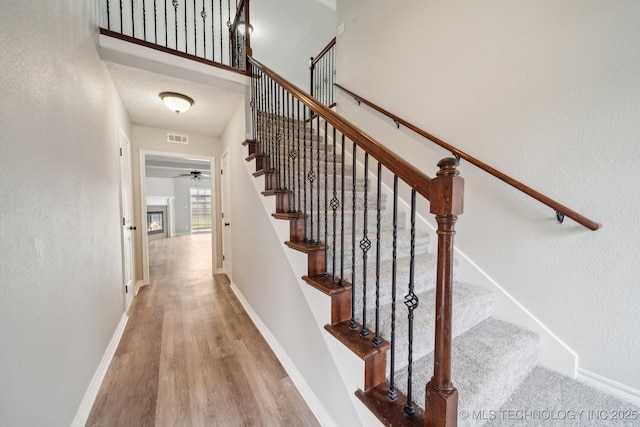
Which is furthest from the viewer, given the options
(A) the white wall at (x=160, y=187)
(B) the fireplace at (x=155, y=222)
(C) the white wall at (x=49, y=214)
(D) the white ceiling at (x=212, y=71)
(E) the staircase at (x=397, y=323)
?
(B) the fireplace at (x=155, y=222)

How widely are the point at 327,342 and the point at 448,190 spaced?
39.0 inches

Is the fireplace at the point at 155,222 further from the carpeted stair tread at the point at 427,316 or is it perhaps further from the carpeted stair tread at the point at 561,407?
the carpeted stair tread at the point at 561,407

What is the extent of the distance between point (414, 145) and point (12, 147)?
239 cm

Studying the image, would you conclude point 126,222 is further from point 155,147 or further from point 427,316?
point 427,316

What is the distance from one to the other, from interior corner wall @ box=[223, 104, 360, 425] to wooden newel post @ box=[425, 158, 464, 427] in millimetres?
506

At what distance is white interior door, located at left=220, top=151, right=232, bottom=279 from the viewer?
3.47 metres

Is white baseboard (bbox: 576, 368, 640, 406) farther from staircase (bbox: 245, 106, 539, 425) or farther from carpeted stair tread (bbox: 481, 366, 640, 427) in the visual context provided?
staircase (bbox: 245, 106, 539, 425)

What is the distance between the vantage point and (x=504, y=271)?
5.29 feet

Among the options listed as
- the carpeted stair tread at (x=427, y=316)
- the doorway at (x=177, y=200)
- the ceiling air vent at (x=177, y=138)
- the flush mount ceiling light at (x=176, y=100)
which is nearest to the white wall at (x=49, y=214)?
the flush mount ceiling light at (x=176, y=100)

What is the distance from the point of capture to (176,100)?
8.02 ft

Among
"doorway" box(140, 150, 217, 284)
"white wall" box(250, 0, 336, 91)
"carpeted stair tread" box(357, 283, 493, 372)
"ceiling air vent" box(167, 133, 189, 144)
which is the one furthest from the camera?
"doorway" box(140, 150, 217, 284)

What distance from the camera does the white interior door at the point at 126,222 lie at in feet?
8.48

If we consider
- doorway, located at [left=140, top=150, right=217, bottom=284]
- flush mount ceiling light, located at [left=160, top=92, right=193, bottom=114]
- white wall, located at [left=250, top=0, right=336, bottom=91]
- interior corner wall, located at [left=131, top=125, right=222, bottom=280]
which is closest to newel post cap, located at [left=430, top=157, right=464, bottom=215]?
flush mount ceiling light, located at [left=160, top=92, right=193, bottom=114]

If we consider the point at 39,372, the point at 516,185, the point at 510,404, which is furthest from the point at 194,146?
the point at 510,404
